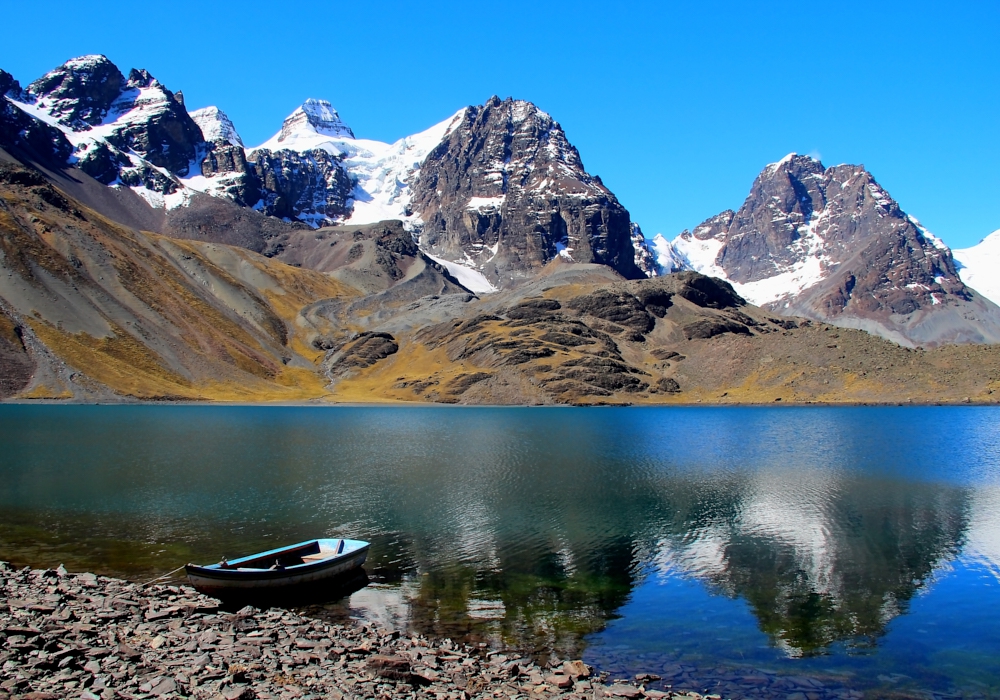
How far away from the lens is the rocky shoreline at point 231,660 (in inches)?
854

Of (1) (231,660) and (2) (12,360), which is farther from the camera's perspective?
(2) (12,360)

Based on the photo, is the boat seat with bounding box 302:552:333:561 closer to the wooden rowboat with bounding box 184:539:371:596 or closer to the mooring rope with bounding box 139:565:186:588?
the wooden rowboat with bounding box 184:539:371:596

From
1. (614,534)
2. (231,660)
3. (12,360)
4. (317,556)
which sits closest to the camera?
(231,660)

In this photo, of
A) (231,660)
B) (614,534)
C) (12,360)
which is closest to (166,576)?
(231,660)

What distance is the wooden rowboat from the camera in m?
32.7

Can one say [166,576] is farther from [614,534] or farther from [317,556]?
[614,534]

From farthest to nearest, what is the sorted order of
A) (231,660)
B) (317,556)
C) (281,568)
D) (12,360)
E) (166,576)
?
1. (12,360)
2. (317,556)
3. (166,576)
4. (281,568)
5. (231,660)

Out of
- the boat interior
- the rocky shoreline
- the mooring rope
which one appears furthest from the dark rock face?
the rocky shoreline

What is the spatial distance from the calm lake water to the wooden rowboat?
2.05m

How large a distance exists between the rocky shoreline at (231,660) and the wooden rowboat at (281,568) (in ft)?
5.44

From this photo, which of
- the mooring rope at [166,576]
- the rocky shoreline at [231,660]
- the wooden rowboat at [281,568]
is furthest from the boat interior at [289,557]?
the mooring rope at [166,576]

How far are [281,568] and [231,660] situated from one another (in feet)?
32.2

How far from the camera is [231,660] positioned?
24.1 metres

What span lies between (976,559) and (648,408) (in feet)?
512
